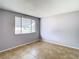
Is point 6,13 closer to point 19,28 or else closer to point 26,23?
point 19,28

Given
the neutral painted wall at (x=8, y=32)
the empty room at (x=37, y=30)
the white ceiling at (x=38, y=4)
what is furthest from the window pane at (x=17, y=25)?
the white ceiling at (x=38, y=4)

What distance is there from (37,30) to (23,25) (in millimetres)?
1476

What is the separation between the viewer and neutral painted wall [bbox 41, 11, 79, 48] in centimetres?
334

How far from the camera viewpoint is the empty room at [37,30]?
8.36 ft

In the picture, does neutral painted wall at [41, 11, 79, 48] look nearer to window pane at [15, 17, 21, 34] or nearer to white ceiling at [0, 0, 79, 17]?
white ceiling at [0, 0, 79, 17]

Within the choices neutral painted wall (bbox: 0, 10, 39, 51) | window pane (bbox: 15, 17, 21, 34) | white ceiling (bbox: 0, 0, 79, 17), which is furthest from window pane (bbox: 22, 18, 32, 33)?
white ceiling (bbox: 0, 0, 79, 17)

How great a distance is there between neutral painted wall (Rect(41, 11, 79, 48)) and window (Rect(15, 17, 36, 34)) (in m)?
1.01

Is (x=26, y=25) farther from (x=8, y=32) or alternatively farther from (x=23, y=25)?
(x=8, y=32)

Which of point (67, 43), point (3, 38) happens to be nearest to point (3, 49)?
point (3, 38)

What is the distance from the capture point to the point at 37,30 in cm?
503

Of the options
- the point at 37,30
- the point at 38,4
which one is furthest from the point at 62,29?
the point at 38,4

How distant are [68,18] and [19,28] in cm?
316

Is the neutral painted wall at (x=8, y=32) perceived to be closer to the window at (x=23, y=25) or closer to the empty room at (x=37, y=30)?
the empty room at (x=37, y=30)

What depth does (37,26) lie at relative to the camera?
502 cm
